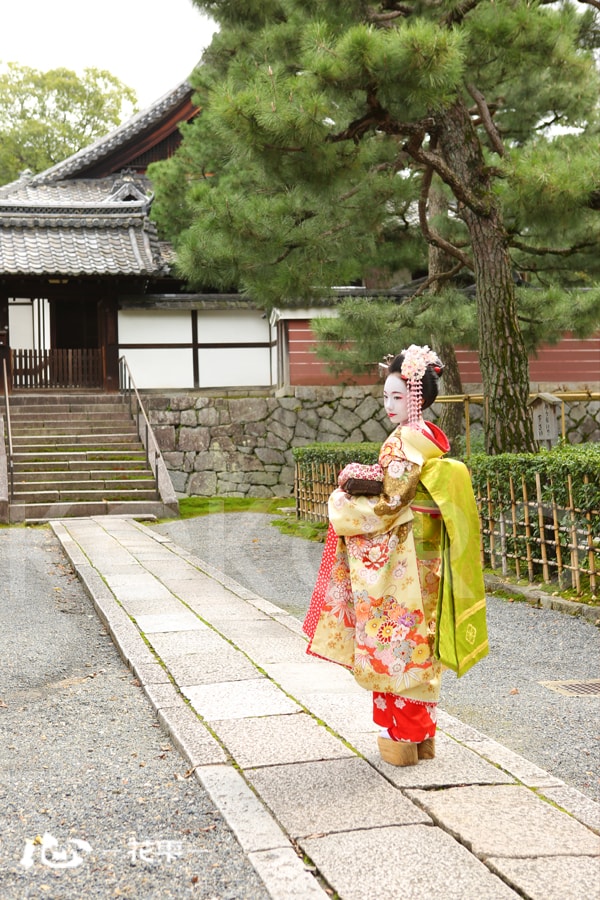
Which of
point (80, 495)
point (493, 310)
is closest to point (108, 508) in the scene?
point (80, 495)

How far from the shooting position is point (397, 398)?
12.0 feet

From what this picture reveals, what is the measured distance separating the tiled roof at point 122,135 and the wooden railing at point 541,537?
60.9ft

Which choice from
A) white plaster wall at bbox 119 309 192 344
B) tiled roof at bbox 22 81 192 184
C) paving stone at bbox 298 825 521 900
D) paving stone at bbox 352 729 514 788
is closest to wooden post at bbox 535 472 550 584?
paving stone at bbox 352 729 514 788

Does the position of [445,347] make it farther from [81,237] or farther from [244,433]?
[81,237]

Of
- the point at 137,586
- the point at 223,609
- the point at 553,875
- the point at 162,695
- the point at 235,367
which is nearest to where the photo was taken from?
the point at 553,875

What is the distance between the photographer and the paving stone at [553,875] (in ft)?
8.05

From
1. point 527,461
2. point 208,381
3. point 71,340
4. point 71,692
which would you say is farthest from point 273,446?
point 71,692

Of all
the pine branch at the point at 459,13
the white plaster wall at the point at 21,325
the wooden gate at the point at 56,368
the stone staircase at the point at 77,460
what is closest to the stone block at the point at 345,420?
the stone staircase at the point at 77,460

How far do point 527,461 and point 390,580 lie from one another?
429cm

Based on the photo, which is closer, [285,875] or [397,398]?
[285,875]

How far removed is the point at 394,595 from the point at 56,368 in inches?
650

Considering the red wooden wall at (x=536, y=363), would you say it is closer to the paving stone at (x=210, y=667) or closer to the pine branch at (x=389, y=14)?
the pine branch at (x=389, y=14)

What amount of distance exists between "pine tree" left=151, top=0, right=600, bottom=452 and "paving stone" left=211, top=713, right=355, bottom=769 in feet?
18.3

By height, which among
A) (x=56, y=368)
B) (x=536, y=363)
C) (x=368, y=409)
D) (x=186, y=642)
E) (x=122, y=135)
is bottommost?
(x=186, y=642)
